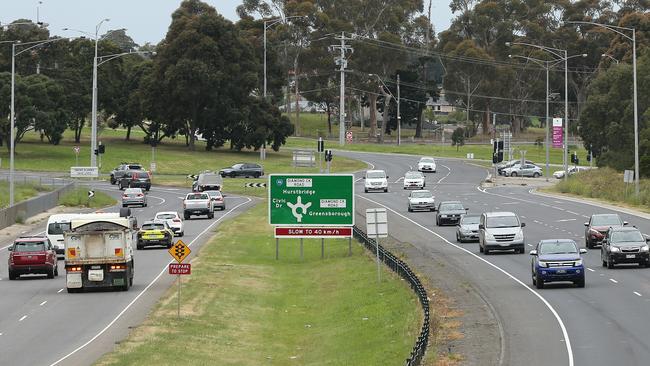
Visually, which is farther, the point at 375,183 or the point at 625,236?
the point at 375,183

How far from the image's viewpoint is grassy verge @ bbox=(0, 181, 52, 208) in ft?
246

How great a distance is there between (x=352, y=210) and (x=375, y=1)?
110m

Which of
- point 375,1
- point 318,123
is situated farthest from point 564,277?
point 318,123

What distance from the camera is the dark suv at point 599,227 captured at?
47.7 metres

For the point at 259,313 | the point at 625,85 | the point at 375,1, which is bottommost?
the point at 259,313

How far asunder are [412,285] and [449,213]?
88.2 feet

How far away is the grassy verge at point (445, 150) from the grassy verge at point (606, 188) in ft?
146

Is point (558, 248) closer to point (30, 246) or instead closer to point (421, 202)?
point (30, 246)

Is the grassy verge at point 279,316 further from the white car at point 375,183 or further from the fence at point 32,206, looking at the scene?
the white car at point 375,183

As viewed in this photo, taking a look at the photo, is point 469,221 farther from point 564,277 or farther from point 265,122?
point 265,122

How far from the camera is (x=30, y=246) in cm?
4359

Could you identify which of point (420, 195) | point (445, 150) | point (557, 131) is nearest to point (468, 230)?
point (420, 195)

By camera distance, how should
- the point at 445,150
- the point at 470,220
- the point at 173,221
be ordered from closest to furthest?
the point at 470,220
the point at 173,221
the point at 445,150

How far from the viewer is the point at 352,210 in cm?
5034
